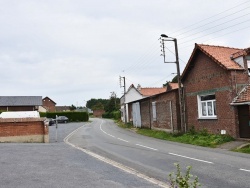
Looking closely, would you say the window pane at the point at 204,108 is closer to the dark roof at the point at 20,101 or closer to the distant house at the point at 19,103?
the distant house at the point at 19,103

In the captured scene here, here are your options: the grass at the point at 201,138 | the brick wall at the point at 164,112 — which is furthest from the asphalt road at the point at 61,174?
the brick wall at the point at 164,112

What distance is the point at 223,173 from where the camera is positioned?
10.6 meters

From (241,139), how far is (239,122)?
1185 mm

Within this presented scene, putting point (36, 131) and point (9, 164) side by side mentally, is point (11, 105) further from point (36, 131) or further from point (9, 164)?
point (9, 164)

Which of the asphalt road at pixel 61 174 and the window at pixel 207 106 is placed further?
the window at pixel 207 106

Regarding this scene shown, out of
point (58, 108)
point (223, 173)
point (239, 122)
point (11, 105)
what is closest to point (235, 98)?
point (239, 122)

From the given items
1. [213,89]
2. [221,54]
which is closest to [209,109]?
[213,89]

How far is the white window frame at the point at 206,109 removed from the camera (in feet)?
74.9

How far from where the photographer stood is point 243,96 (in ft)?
66.1

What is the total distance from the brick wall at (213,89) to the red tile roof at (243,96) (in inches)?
12.6

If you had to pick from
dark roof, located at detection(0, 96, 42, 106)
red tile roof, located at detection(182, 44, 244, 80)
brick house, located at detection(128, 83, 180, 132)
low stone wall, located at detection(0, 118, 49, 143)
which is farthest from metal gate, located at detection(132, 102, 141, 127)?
dark roof, located at detection(0, 96, 42, 106)

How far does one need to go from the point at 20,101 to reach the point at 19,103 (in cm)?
112

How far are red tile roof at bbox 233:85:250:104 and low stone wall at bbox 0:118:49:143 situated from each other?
1363 centimetres

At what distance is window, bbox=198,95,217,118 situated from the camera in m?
22.9
